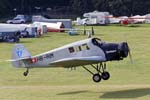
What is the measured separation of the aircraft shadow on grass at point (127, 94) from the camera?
2341 centimetres

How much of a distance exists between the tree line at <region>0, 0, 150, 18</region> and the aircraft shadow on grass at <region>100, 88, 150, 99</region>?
100028 millimetres

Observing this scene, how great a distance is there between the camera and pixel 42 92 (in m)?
25.3

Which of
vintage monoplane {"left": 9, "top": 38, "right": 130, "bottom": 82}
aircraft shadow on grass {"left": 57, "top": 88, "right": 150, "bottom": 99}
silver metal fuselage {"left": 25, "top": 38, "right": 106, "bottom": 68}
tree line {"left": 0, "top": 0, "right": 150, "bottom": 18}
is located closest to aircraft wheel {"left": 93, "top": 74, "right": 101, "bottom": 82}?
vintage monoplane {"left": 9, "top": 38, "right": 130, "bottom": 82}

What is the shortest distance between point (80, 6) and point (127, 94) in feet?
363

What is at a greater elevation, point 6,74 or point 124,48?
point 124,48

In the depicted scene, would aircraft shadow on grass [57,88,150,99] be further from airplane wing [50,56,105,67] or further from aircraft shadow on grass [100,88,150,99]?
airplane wing [50,56,105,67]

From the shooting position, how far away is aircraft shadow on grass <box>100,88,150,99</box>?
76.8ft

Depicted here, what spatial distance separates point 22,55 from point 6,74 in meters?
5.41

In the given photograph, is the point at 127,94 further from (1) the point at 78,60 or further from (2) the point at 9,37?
(2) the point at 9,37

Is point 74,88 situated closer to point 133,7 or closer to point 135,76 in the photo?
point 135,76

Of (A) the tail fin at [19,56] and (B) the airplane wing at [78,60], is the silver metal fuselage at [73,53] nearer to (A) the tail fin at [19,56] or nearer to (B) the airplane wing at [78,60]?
(B) the airplane wing at [78,60]

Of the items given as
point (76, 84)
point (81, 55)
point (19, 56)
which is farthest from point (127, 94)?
point (19, 56)

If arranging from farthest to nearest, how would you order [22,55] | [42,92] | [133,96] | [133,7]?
1. [133,7]
2. [22,55]
3. [42,92]
4. [133,96]

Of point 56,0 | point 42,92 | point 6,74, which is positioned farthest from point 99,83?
point 56,0
